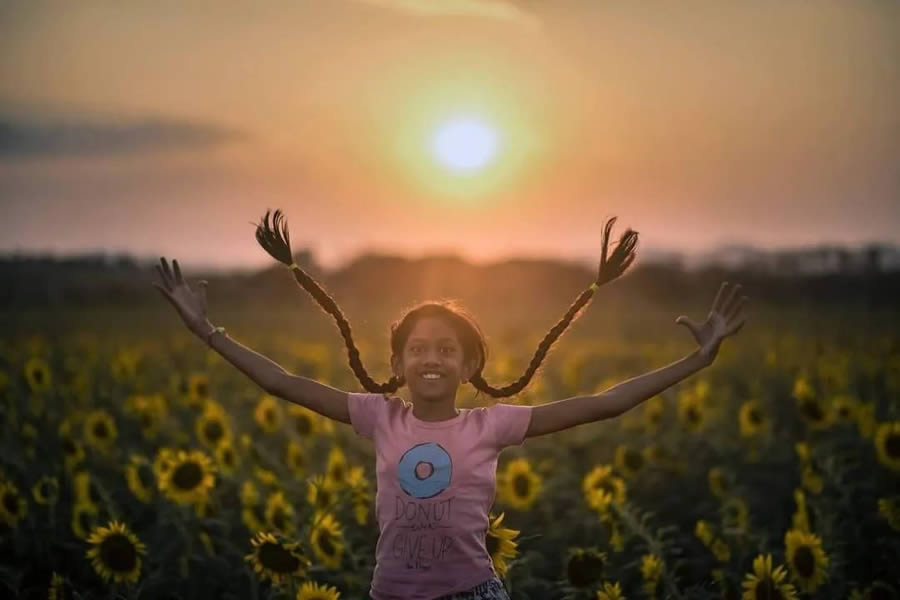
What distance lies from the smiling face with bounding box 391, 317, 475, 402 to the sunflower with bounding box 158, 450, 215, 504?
204 cm

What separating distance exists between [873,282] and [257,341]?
1594 cm

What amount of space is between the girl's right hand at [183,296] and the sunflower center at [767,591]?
2011 mm

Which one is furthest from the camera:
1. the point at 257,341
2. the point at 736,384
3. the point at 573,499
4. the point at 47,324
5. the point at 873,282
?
the point at 873,282

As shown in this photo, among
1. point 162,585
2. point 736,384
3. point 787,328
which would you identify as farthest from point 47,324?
point 162,585

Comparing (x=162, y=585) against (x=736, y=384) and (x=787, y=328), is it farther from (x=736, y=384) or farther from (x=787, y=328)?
(x=787, y=328)

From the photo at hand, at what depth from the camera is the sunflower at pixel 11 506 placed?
512 centimetres

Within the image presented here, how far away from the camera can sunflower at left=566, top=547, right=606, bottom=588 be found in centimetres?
428

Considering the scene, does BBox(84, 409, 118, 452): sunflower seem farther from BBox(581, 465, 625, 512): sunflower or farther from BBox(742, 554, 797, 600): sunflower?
BBox(742, 554, 797, 600): sunflower

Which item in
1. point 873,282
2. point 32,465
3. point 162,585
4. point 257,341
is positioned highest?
point 873,282

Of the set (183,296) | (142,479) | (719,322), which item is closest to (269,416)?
(142,479)

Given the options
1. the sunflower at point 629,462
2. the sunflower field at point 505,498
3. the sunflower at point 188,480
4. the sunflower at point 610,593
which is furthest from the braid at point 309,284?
the sunflower at point 629,462

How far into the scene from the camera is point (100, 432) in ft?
22.2

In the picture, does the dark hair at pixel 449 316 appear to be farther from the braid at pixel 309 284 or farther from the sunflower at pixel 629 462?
the sunflower at pixel 629 462

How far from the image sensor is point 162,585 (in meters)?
4.94
